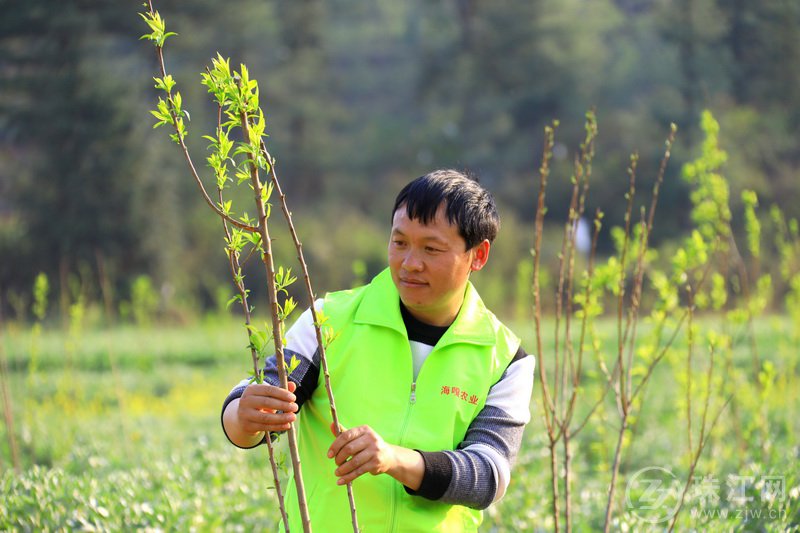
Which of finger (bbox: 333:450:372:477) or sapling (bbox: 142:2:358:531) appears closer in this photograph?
sapling (bbox: 142:2:358:531)

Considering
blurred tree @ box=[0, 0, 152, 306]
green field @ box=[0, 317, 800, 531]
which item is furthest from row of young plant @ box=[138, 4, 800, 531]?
blurred tree @ box=[0, 0, 152, 306]

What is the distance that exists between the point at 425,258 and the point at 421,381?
279mm

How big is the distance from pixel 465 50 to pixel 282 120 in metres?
5.34

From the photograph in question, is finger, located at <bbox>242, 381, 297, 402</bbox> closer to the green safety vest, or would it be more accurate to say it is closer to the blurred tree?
the green safety vest

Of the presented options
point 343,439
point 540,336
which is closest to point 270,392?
point 343,439

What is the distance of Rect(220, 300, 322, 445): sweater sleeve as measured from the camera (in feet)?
6.92

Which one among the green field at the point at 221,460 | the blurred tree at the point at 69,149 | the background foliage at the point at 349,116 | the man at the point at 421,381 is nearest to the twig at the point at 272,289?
the green field at the point at 221,460

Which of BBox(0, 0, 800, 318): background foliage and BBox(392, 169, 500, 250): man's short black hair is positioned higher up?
BBox(0, 0, 800, 318): background foliage

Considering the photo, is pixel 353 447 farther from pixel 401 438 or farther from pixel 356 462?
pixel 401 438

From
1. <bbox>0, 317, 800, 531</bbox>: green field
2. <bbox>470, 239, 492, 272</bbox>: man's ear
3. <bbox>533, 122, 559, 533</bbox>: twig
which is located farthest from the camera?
<bbox>0, 317, 800, 531</bbox>: green field

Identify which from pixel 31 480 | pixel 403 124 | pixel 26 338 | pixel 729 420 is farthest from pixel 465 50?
pixel 31 480

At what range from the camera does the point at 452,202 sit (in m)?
2.16

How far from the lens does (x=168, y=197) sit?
63.9ft

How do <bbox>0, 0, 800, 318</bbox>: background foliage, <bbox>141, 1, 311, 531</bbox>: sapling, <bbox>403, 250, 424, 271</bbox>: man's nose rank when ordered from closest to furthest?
1. <bbox>141, 1, 311, 531</bbox>: sapling
2. <bbox>403, 250, 424, 271</bbox>: man's nose
3. <bbox>0, 0, 800, 318</bbox>: background foliage
